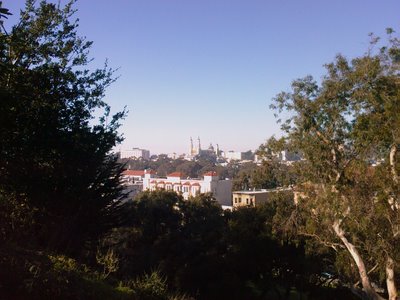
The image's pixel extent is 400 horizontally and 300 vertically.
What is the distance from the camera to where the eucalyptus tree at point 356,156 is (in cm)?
1086

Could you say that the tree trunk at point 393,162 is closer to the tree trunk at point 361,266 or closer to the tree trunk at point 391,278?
the tree trunk at point 361,266

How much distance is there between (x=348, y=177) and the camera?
11875mm

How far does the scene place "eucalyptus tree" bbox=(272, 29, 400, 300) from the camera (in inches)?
428

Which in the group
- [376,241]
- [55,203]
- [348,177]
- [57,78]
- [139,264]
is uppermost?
[57,78]

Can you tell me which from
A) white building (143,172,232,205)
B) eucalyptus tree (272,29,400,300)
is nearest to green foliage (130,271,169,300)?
eucalyptus tree (272,29,400,300)

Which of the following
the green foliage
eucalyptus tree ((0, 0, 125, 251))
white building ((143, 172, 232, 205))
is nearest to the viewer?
the green foliage

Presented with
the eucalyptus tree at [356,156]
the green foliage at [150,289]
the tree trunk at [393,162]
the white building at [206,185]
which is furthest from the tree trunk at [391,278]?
the white building at [206,185]

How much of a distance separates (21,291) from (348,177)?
967 cm

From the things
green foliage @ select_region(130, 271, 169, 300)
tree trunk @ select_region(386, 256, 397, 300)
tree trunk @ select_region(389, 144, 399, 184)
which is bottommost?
tree trunk @ select_region(386, 256, 397, 300)

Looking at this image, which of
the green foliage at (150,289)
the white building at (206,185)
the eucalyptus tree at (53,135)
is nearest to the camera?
the green foliage at (150,289)

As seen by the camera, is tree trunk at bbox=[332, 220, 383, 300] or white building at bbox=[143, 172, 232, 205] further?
white building at bbox=[143, 172, 232, 205]

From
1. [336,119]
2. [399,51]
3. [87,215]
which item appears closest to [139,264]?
[87,215]

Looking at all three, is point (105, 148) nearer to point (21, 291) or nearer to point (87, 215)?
point (87, 215)

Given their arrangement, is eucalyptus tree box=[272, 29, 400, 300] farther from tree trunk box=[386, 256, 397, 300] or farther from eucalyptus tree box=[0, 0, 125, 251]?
eucalyptus tree box=[0, 0, 125, 251]
